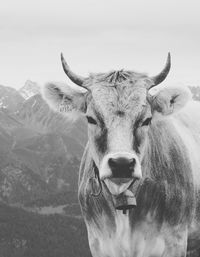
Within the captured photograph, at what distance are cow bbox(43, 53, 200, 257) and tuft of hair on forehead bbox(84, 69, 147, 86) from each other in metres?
0.02

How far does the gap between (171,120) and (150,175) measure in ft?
6.57

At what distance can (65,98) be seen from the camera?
9.84m

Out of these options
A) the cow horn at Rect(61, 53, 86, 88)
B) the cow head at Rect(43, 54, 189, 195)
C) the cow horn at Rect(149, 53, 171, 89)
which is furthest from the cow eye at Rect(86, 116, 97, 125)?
the cow horn at Rect(149, 53, 171, 89)

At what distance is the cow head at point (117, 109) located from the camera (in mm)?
8155

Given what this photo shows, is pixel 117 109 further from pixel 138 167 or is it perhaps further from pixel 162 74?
pixel 138 167

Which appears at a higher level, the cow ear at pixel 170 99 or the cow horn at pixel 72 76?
the cow horn at pixel 72 76

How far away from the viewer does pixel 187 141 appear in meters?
11.2

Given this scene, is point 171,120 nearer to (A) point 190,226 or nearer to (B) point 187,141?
(B) point 187,141

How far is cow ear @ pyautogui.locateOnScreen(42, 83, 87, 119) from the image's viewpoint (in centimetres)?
971

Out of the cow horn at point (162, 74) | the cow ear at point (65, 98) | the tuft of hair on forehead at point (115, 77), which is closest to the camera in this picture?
the cow horn at point (162, 74)

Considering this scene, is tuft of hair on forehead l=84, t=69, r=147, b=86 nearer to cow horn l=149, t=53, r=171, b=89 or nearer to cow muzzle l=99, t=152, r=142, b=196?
cow horn l=149, t=53, r=171, b=89

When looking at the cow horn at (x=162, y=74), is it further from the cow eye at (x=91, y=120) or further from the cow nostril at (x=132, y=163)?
the cow nostril at (x=132, y=163)

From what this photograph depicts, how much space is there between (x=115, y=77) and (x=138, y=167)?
206 cm

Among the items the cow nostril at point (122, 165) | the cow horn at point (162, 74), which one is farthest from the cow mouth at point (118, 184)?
the cow horn at point (162, 74)
